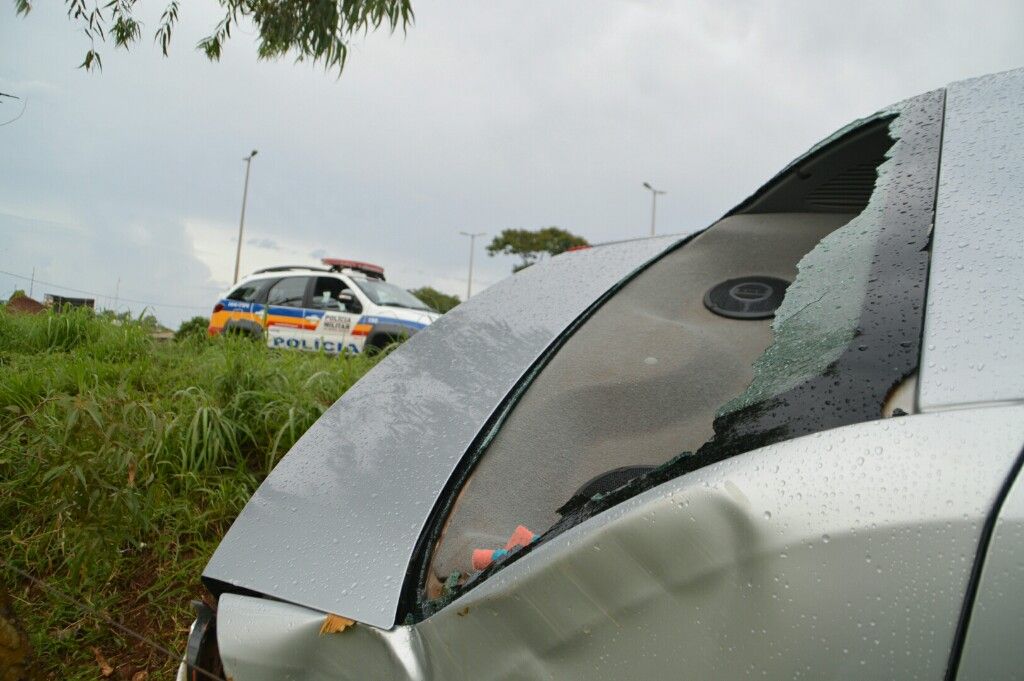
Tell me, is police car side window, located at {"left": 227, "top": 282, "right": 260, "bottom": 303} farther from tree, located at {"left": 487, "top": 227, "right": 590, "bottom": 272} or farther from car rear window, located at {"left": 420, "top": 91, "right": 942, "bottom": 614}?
tree, located at {"left": 487, "top": 227, "right": 590, "bottom": 272}

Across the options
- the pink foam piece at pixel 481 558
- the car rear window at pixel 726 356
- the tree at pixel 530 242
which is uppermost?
the tree at pixel 530 242

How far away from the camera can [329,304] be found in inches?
425

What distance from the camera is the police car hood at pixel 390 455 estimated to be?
1307mm

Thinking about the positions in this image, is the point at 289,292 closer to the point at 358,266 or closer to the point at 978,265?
the point at 358,266

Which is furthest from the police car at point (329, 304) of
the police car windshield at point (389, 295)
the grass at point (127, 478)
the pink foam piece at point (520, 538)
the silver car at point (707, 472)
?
the pink foam piece at point (520, 538)

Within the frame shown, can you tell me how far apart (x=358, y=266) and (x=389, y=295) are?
1.02 meters

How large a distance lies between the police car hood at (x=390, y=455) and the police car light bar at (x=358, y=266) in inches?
382

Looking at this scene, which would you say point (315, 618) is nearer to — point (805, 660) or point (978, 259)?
point (805, 660)

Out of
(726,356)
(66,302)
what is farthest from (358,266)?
(726,356)

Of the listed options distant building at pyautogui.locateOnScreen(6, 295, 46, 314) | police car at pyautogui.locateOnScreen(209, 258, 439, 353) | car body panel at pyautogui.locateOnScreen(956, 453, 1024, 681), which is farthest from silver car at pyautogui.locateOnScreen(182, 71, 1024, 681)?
police car at pyautogui.locateOnScreen(209, 258, 439, 353)

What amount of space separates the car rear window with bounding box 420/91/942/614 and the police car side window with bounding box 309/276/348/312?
912cm

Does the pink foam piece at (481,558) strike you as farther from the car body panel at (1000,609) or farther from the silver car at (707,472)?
the car body panel at (1000,609)

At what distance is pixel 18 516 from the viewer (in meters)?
2.96

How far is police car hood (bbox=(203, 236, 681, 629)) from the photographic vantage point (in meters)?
1.31
